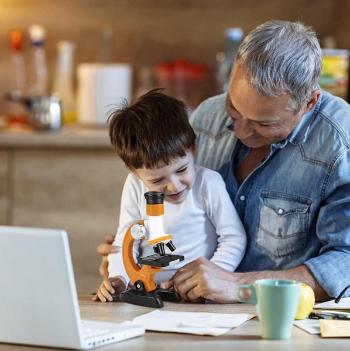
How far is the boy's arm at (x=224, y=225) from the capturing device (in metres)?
2.17

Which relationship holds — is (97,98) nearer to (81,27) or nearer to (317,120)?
(81,27)

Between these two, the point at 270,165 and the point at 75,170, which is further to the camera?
the point at 75,170

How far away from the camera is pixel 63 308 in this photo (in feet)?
5.07

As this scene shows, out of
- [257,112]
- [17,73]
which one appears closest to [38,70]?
[17,73]

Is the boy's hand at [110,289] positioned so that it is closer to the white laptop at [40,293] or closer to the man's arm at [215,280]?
the man's arm at [215,280]

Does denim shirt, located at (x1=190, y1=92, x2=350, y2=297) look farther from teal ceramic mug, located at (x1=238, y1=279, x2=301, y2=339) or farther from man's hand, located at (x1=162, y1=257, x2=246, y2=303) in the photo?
teal ceramic mug, located at (x1=238, y1=279, x2=301, y2=339)

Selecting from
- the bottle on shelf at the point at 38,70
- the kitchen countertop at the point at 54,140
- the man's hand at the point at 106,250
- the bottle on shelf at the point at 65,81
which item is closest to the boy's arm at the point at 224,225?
the man's hand at the point at 106,250

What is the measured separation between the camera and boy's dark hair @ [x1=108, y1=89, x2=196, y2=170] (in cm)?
209

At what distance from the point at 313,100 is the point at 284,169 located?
0.17 meters

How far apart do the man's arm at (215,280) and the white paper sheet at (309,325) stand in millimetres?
222

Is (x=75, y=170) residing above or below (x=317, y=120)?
below

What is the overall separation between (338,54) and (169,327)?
7.39 ft

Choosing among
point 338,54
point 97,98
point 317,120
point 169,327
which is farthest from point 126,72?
point 169,327

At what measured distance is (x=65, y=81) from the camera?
417cm
